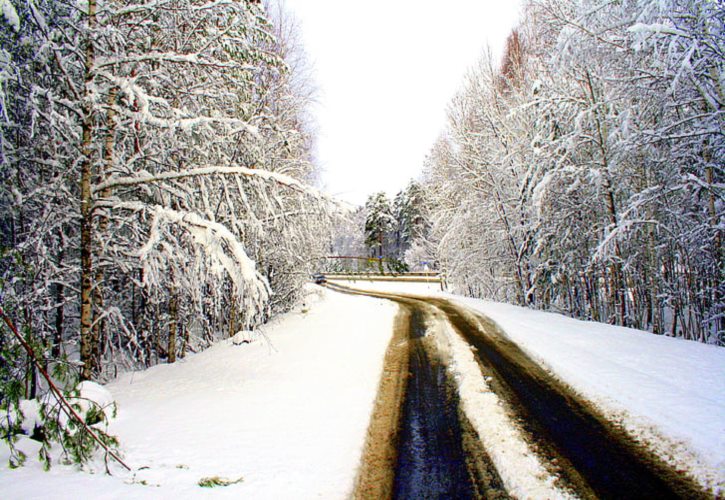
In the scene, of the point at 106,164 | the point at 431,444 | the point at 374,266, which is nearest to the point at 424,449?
the point at 431,444

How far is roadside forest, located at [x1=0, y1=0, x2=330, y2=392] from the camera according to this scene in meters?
4.95

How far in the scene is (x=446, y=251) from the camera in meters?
16.2

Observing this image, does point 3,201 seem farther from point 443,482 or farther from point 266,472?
point 443,482

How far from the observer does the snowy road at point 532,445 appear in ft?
9.72

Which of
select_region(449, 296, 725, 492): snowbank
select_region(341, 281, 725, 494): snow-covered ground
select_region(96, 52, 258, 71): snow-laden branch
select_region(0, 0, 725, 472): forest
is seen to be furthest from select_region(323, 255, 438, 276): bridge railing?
select_region(96, 52, 258, 71): snow-laden branch

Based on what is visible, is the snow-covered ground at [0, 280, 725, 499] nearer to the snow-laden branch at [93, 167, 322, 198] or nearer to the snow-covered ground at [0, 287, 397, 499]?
the snow-covered ground at [0, 287, 397, 499]

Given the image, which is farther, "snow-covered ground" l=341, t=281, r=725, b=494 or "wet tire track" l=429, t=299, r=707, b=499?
"snow-covered ground" l=341, t=281, r=725, b=494

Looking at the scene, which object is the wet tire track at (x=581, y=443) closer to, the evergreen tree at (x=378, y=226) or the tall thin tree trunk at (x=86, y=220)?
the tall thin tree trunk at (x=86, y=220)

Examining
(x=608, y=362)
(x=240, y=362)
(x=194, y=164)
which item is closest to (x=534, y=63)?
(x=608, y=362)

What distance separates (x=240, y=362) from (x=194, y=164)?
13.2 ft

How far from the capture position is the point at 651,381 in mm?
4988

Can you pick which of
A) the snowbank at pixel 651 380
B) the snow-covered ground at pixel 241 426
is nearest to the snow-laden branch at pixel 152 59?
the snow-covered ground at pixel 241 426

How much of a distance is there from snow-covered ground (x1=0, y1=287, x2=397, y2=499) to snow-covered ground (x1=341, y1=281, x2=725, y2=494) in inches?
105

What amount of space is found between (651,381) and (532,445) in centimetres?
269
